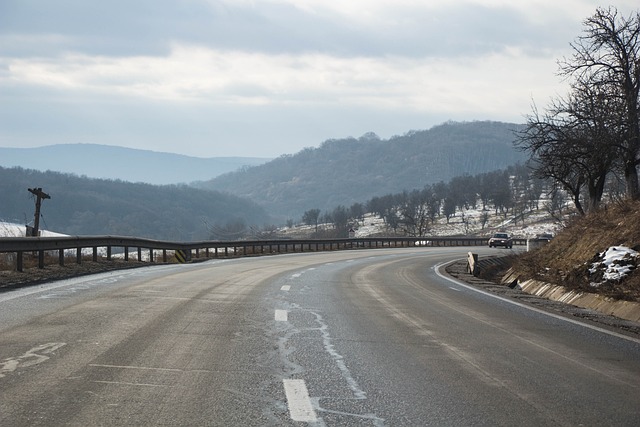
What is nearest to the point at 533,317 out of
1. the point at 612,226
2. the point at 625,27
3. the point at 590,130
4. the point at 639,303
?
the point at 639,303

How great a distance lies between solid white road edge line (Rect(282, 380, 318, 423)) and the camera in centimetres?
569

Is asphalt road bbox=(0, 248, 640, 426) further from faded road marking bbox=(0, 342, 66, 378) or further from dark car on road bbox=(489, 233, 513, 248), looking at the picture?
dark car on road bbox=(489, 233, 513, 248)

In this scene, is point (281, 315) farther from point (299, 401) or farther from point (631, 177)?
point (631, 177)

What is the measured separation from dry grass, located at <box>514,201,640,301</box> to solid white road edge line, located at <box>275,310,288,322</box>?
244 inches

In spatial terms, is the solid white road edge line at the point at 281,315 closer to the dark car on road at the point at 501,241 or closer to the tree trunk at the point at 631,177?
the tree trunk at the point at 631,177

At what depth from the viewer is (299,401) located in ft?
20.3

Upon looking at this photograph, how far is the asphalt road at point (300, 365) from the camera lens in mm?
5820

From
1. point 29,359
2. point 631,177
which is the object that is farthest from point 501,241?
point 29,359

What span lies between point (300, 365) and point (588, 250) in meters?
14.6

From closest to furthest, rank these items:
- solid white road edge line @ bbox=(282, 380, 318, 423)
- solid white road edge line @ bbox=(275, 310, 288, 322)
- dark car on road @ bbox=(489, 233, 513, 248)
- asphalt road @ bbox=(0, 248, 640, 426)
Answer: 1. solid white road edge line @ bbox=(282, 380, 318, 423)
2. asphalt road @ bbox=(0, 248, 640, 426)
3. solid white road edge line @ bbox=(275, 310, 288, 322)
4. dark car on road @ bbox=(489, 233, 513, 248)

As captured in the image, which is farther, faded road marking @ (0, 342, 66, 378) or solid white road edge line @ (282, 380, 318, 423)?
faded road marking @ (0, 342, 66, 378)

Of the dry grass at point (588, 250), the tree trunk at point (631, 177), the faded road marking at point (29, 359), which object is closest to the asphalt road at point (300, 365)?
the faded road marking at point (29, 359)

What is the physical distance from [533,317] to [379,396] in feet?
23.8

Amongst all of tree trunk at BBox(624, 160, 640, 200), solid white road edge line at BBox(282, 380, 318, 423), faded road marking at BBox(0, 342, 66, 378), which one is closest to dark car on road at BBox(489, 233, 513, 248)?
tree trunk at BBox(624, 160, 640, 200)
